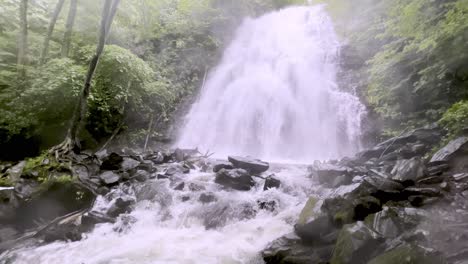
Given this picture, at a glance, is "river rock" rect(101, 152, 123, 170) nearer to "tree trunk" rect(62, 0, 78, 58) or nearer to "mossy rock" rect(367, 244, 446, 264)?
"tree trunk" rect(62, 0, 78, 58)

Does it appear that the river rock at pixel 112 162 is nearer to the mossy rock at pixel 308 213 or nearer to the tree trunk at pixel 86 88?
the tree trunk at pixel 86 88

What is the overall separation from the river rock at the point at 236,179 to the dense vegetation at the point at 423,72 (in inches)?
201

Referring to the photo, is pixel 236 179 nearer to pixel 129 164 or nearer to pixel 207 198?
pixel 207 198

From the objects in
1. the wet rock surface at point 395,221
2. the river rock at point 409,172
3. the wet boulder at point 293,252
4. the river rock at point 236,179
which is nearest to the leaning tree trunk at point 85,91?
the river rock at point 236,179

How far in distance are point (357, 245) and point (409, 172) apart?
2761mm

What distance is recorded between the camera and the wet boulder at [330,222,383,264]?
327 cm

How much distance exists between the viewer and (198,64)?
15977 mm

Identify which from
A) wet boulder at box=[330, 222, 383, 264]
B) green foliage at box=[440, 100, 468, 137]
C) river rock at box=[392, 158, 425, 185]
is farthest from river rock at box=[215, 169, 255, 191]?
green foliage at box=[440, 100, 468, 137]

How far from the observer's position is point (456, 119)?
6.93m

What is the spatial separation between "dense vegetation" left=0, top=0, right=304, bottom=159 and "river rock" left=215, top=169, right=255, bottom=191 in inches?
215

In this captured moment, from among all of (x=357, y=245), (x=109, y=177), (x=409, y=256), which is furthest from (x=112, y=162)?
(x=409, y=256)

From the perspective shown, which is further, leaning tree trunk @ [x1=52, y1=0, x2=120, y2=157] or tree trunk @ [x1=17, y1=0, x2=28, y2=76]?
tree trunk @ [x1=17, y1=0, x2=28, y2=76]

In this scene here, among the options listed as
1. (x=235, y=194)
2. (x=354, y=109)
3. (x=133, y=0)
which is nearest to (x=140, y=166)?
(x=235, y=194)

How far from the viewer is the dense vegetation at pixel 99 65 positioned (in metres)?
8.16
